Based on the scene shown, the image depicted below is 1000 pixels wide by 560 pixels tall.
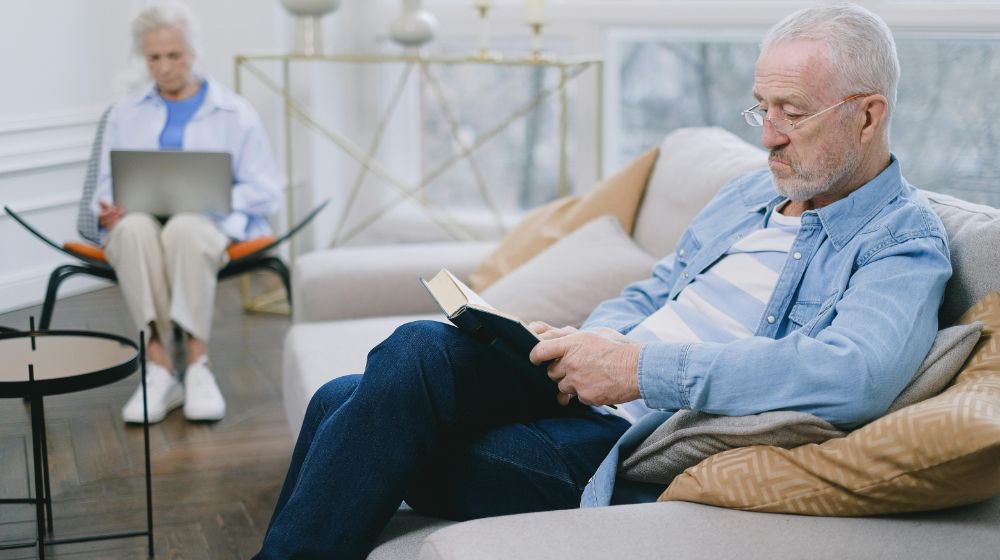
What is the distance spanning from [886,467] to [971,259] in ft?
1.46

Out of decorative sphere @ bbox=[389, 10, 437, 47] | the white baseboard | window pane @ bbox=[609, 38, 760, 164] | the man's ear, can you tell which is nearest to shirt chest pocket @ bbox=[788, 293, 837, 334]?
the man's ear

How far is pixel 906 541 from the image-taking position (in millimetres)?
1359

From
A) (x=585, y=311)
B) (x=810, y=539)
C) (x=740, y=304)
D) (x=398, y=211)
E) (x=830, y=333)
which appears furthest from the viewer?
(x=398, y=211)

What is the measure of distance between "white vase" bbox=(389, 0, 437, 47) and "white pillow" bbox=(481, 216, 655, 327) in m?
1.77

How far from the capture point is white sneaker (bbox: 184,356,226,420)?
312cm

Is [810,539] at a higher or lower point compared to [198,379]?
higher

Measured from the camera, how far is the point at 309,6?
4.15 meters

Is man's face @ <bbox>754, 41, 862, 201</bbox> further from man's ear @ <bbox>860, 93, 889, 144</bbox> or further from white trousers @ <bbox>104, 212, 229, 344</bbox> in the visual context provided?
white trousers @ <bbox>104, 212, 229, 344</bbox>

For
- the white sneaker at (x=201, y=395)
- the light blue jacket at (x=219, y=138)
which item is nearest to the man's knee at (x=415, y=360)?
the white sneaker at (x=201, y=395)

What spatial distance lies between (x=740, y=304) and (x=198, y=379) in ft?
6.23

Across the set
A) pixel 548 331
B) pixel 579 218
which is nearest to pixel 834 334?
pixel 548 331

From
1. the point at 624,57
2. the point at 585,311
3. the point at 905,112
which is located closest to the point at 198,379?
the point at 585,311

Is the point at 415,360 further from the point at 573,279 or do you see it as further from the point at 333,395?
the point at 573,279

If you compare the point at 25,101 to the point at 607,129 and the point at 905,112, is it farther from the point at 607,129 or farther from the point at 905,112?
the point at 905,112
